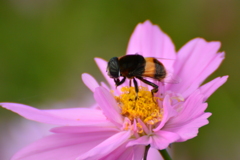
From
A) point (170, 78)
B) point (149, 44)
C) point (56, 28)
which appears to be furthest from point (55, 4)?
point (170, 78)

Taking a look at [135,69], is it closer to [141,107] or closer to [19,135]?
[141,107]

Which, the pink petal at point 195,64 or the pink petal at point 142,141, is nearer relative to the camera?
the pink petal at point 142,141

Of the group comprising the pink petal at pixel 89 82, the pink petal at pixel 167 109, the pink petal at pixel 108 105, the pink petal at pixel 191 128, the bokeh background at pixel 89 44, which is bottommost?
the pink petal at pixel 191 128

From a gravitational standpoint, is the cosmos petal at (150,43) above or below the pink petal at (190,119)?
above

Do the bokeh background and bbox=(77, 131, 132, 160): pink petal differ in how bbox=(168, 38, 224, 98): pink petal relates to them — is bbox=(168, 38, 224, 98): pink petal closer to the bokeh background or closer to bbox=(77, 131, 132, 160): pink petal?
bbox=(77, 131, 132, 160): pink petal

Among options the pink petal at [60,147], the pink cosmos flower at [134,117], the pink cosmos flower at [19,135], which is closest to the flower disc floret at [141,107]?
the pink cosmos flower at [134,117]

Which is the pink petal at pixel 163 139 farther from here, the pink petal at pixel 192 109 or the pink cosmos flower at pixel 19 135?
the pink cosmos flower at pixel 19 135

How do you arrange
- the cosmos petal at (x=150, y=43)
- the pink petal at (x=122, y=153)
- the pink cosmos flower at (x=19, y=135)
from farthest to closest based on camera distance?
the pink cosmos flower at (x=19, y=135), the cosmos petal at (x=150, y=43), the pink petal at (x=122, y=153)
